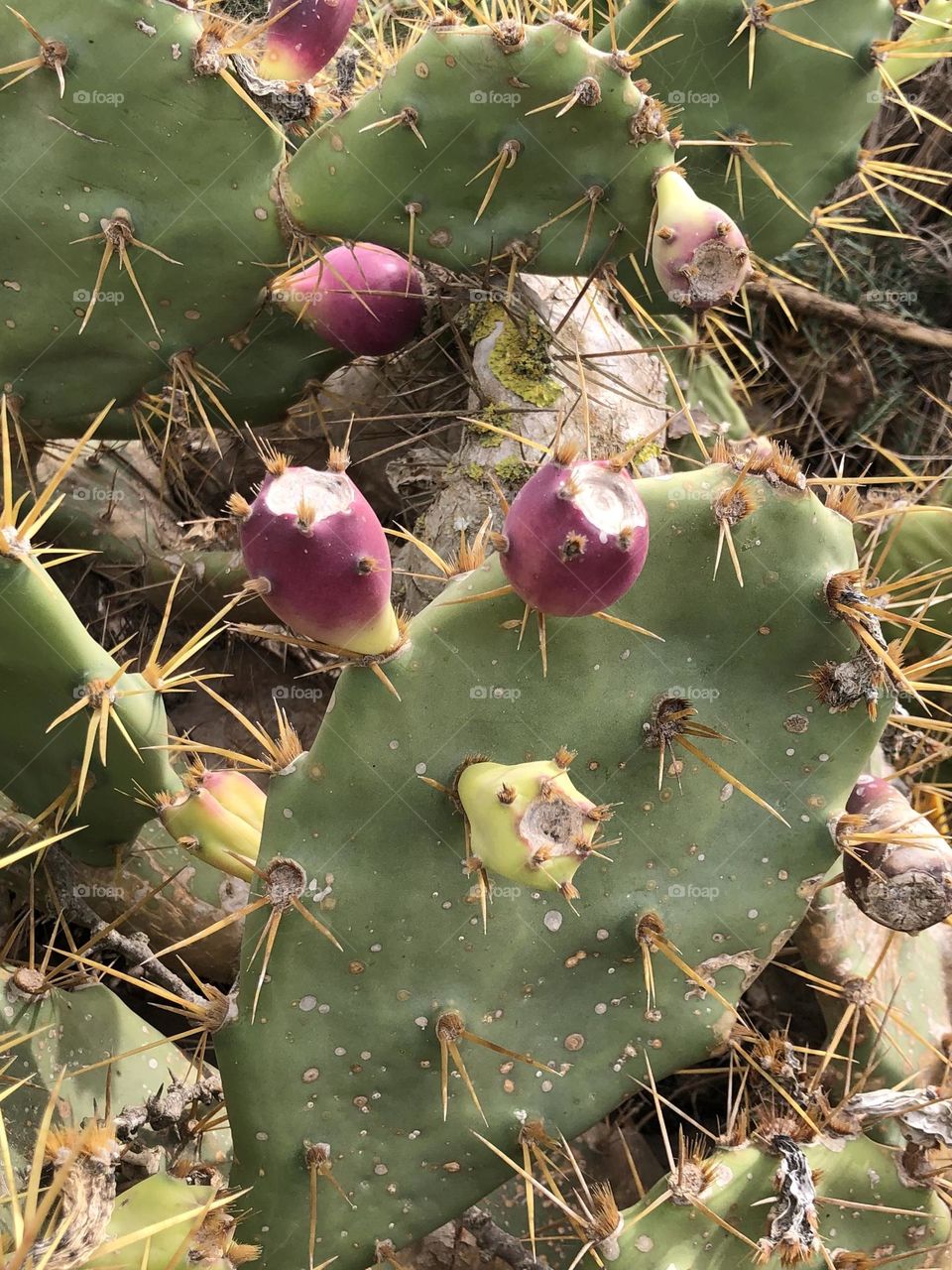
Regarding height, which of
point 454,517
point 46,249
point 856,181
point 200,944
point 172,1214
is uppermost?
point 46,249

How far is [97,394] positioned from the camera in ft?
4.44

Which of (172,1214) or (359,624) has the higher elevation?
(359,624)

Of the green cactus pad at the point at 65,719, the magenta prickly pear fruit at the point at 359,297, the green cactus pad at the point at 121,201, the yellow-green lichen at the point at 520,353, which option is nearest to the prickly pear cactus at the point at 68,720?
the green cactus pad at the point at 65,719

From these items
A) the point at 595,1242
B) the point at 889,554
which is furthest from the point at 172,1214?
the point at 889,554

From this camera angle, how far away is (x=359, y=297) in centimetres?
139

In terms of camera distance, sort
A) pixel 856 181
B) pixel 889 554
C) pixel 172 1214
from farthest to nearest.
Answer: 1. pixel 856 181
2. pixel 889 554
3. pixel 172 1214

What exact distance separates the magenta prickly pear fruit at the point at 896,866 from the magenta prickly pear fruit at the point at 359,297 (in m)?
0.82

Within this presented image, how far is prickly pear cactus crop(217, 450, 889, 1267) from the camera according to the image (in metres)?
1.00

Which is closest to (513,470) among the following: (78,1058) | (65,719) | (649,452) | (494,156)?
(649,452)

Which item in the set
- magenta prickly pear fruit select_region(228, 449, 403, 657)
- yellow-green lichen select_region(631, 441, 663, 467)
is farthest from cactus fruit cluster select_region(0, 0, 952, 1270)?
yellow-green lichen select_region(631, 441, 663, 467)

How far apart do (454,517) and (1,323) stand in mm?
594

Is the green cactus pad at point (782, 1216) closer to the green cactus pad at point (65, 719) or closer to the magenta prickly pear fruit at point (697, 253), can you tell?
the green cactus pad at point (65, 719)

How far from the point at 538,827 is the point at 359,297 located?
817mm

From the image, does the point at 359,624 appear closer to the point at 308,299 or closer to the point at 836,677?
the point at 836,677
